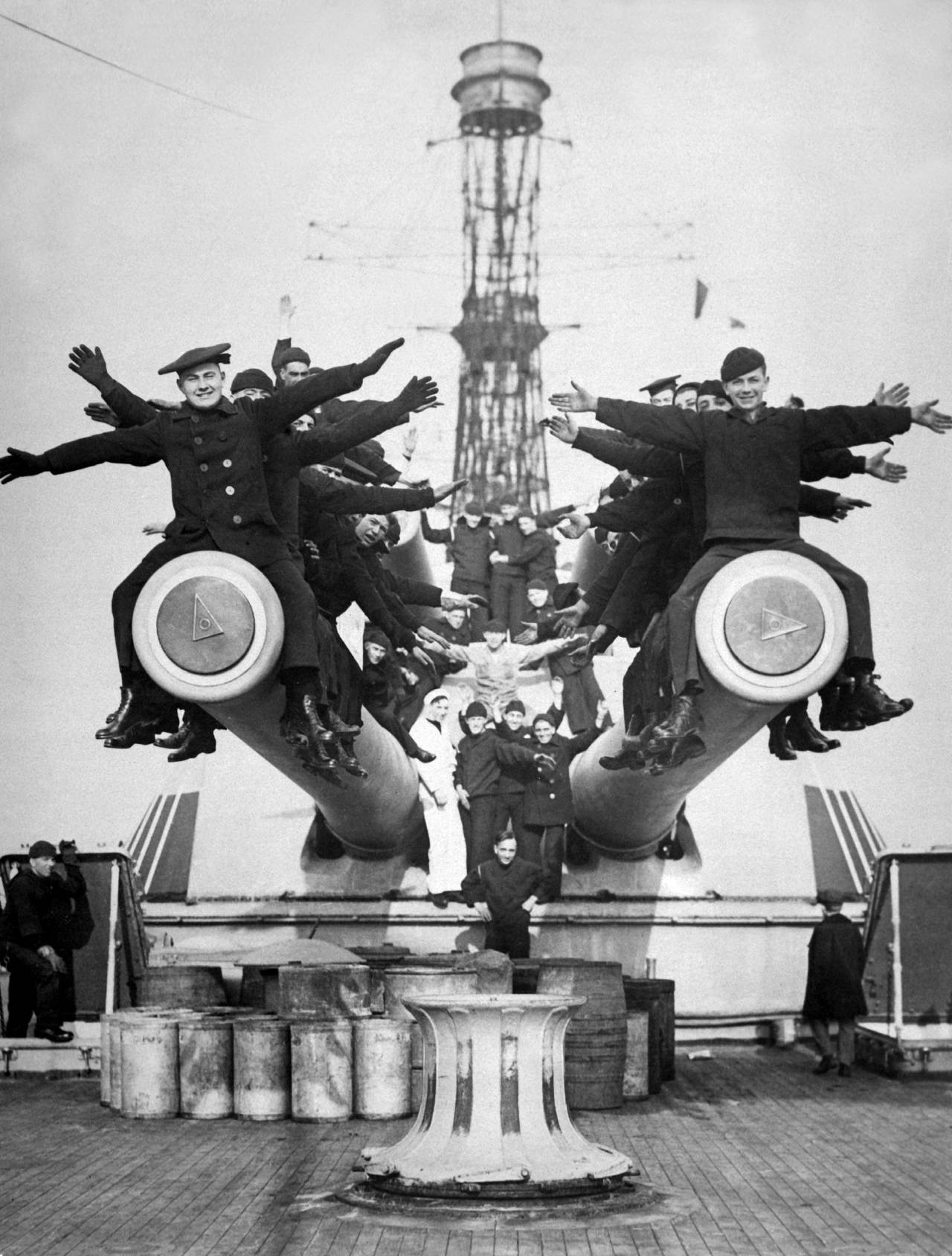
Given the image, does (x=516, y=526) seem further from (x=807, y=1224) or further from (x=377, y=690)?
(x=807, y=1224)

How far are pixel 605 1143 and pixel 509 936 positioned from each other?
7.27 ft

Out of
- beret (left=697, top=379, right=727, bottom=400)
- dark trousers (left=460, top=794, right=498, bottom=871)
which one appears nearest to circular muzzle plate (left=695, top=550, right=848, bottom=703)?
beret (left=697, top=379, right=727, bottom=400)

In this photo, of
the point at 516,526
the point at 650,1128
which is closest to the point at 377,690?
the point at 650,1128

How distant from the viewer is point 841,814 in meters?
11.6

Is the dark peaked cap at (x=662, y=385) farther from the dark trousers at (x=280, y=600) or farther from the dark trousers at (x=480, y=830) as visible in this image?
the dark trousers at (x=280, y=600)

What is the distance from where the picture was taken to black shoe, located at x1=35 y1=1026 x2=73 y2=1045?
396 inches

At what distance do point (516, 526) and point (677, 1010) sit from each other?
11.7 ft

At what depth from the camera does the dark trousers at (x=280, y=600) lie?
6.50 metres

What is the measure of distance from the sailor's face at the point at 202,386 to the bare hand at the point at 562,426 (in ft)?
3.65

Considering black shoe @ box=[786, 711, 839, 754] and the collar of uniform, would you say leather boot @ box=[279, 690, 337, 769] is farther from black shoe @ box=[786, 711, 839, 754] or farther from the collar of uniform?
black shoe @ box=[786, 711, 839, 754]

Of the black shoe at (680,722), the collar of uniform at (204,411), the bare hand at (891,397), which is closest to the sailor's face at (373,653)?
the collar of uniform at (204,411)

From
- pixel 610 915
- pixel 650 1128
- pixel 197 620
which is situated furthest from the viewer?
pixel 610 915

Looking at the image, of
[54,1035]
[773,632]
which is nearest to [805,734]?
[773,632]

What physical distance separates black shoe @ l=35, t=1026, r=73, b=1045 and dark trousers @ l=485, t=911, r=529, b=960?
2.07 metres
